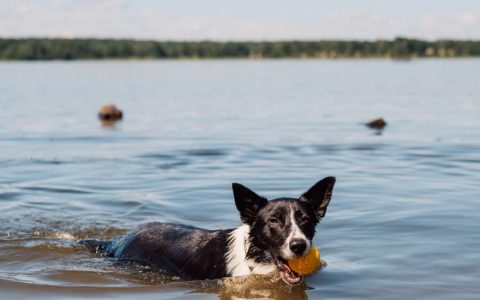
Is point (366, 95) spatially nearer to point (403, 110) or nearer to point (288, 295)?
point (403, 110)

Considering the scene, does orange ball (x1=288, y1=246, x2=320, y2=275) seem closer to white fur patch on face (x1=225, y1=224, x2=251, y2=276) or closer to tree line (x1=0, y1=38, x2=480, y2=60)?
white fur patch on face (x1=225, y1=224, x2=251, y2=276)

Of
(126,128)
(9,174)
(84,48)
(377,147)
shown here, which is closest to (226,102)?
(126,128)

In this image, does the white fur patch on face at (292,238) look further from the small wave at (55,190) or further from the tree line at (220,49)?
the tree line at (220,49)

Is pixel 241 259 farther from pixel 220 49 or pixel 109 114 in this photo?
pixel 220 49

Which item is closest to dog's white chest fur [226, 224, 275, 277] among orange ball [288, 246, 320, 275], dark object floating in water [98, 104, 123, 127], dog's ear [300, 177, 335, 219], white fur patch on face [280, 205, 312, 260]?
orange ball [288, 246, 320, 275]

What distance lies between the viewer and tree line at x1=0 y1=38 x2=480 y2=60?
520ft

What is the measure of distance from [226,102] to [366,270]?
35.5 meters

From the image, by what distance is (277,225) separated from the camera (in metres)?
8.56

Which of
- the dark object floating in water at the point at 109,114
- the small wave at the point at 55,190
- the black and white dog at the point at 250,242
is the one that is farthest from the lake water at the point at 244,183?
the dark object floating in water at the point at 109,114

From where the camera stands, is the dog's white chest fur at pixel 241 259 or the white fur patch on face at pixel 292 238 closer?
the white fur patch on face at pixel 292 238

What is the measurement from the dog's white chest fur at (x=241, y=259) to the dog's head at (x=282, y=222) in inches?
2.8

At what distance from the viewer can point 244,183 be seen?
1650 centimetres

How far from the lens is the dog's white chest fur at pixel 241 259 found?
8875 mm

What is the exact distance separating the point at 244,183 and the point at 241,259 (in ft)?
24.8
